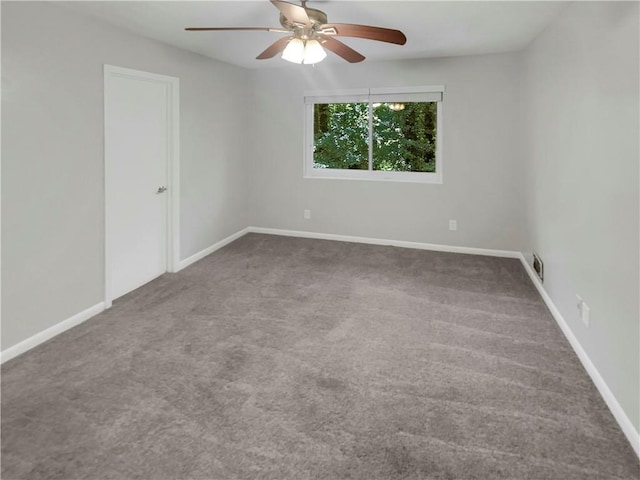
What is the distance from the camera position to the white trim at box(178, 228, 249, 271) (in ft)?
15.4

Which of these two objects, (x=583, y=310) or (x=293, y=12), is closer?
(x=293, y=12)

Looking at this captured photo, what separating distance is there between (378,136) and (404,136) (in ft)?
1.06

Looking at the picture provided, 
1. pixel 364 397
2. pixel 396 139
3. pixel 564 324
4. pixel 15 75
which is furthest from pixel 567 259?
pixel 15 75

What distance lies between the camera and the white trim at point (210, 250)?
15.4 ft

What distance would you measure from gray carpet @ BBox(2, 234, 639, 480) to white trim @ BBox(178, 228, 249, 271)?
0.81 metres

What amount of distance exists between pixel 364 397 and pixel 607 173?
1.73 meters

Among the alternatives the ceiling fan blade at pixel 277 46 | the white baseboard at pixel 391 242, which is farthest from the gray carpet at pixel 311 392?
the ceiling fan blade at pixel 277 46

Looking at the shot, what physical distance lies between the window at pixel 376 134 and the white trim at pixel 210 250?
120 centimetres

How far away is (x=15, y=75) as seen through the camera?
2676 millimetres

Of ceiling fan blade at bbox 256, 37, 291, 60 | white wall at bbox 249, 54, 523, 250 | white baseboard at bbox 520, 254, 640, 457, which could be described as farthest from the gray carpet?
ceiling fan blade at bbox 256, 37, 291, 60

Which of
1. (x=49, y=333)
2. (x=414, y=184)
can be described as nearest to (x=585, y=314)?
(x=414, y=184)

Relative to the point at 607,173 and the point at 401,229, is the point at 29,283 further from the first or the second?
the point at 401,229

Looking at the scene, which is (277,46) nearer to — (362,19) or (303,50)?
(303,50)

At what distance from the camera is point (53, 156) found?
297 cm
